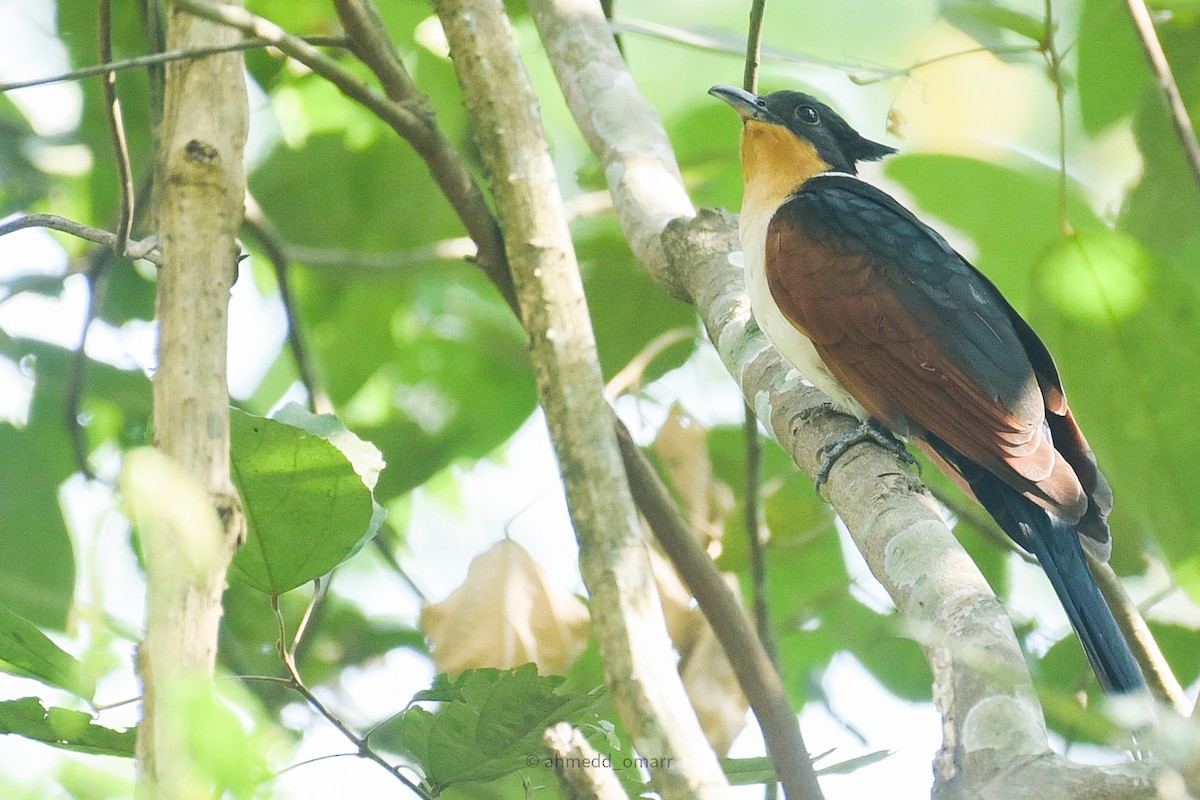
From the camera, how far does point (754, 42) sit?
2.76m

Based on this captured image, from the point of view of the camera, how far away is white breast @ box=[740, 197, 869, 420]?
2.96 meters

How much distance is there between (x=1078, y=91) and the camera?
11.0 feet

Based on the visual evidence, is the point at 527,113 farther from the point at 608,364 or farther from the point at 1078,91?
the point at 1078,91

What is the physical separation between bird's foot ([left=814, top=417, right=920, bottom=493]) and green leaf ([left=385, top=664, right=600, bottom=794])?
0.96 metres

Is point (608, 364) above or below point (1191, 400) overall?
above

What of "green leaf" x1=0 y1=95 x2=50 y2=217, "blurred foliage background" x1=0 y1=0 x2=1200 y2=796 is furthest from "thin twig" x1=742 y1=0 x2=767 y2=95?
"green leaf" x1=0 y1=95 x2=50 y2=217

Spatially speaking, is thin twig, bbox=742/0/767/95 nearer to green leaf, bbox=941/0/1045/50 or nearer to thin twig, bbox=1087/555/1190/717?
green leaf, bbox=941/0/1045/50

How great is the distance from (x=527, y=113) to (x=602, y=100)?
0.79 metres

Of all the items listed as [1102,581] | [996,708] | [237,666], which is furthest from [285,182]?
[996,708]

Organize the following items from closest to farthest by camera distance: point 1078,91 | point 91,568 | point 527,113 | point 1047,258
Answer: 1. point 91,568
2. point 527,113
3. point 1047,258
4. point 1078,91

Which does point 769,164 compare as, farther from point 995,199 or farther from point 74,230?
point 74,230

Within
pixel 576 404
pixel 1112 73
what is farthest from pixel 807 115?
pixel 576 404

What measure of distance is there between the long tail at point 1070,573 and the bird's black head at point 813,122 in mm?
1255

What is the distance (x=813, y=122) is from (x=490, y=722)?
2595mm
